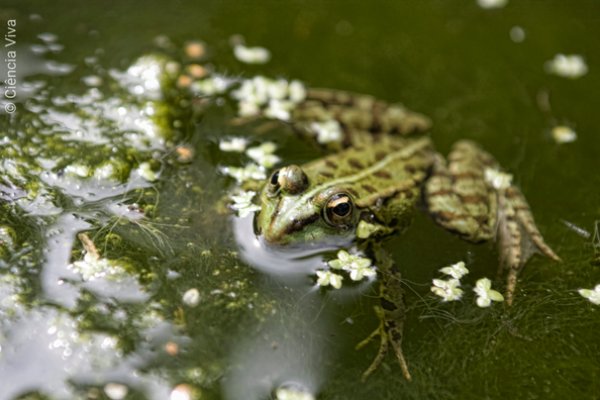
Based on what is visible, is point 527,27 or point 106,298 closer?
point 106,298

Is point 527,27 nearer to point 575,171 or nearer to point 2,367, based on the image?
point 575,171

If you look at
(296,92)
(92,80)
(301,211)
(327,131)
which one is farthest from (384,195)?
(92,80)

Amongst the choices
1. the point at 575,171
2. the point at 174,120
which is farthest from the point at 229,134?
the point at 575,171

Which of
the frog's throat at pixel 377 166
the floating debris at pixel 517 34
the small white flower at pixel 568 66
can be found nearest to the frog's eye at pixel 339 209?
the frog's throat at pixel 377 166

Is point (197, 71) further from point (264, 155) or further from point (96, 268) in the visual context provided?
point (96, 268)

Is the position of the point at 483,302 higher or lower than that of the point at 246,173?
lower

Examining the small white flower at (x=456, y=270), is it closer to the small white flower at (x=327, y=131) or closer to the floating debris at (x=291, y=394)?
the floating debris at (x=291, y=394)
